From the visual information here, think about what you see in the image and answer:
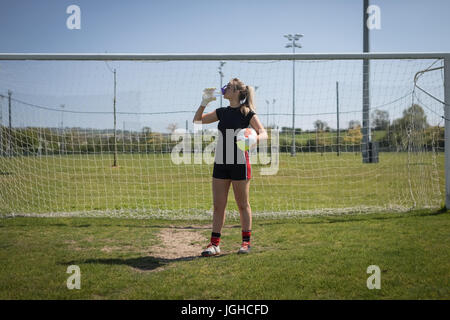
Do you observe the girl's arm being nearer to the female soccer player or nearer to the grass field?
the female soccer player

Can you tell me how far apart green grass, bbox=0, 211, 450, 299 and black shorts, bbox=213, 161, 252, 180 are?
98cm

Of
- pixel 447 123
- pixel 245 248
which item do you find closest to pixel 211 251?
pixel 245 248

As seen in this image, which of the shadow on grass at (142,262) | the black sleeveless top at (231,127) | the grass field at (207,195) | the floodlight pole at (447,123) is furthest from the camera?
the grass field at (207,195)

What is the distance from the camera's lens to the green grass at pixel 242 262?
317 cm

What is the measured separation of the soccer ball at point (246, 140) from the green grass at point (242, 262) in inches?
52.1

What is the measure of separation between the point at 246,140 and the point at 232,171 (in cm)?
46

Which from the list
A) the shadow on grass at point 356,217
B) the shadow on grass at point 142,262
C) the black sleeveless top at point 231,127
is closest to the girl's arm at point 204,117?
the black sleeveless top at point 231,127

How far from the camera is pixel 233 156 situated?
4277 mm

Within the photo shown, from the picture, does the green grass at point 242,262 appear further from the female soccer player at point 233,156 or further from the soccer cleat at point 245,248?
the female soccer player at point 233,156

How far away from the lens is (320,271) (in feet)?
12.0

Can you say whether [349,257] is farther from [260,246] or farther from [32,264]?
[32,264]

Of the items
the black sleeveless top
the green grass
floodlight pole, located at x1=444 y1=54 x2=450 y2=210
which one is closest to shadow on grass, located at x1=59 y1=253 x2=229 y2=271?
the green grass

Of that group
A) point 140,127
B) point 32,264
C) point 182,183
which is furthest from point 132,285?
Answer: point 182,183
